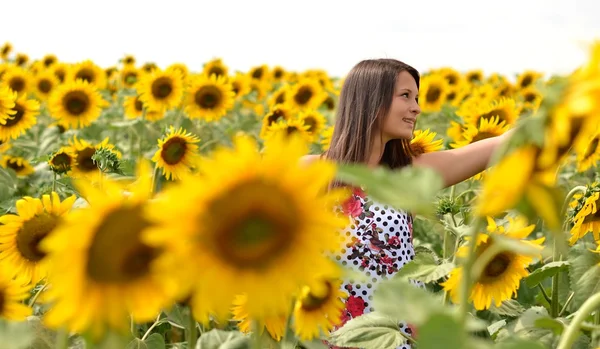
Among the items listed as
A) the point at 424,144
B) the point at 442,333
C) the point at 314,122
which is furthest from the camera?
the point at 314,122

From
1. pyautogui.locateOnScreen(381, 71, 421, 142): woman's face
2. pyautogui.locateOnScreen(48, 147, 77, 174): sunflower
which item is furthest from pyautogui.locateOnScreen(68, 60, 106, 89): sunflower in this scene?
pyautogui.locateOnScreen(381, 71, 421, 142): woman's face

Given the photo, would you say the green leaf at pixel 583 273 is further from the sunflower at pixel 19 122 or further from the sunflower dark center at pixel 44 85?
the sunflower dark center at pixel 44 85

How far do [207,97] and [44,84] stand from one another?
2.26 meters

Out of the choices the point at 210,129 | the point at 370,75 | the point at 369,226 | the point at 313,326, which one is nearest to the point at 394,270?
the point at 369,226

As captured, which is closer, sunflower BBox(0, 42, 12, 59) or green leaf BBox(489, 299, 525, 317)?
green leaf BBox(489, 299, 525, 317)

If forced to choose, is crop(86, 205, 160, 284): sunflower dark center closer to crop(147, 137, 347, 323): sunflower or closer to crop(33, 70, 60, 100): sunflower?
crop(147, 137, 347, 323): sunflower

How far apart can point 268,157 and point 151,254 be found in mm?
161

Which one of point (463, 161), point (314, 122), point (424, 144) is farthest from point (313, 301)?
point (314, 122)

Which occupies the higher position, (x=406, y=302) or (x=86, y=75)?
(x=406, y=302)

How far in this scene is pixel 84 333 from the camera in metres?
0.90

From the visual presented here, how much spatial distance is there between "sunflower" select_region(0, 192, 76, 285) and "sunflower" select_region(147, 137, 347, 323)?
29.0 inches

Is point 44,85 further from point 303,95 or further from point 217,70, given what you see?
point 303,95

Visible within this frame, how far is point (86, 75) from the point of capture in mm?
6758

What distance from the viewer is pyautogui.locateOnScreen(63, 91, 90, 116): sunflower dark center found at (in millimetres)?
5301
